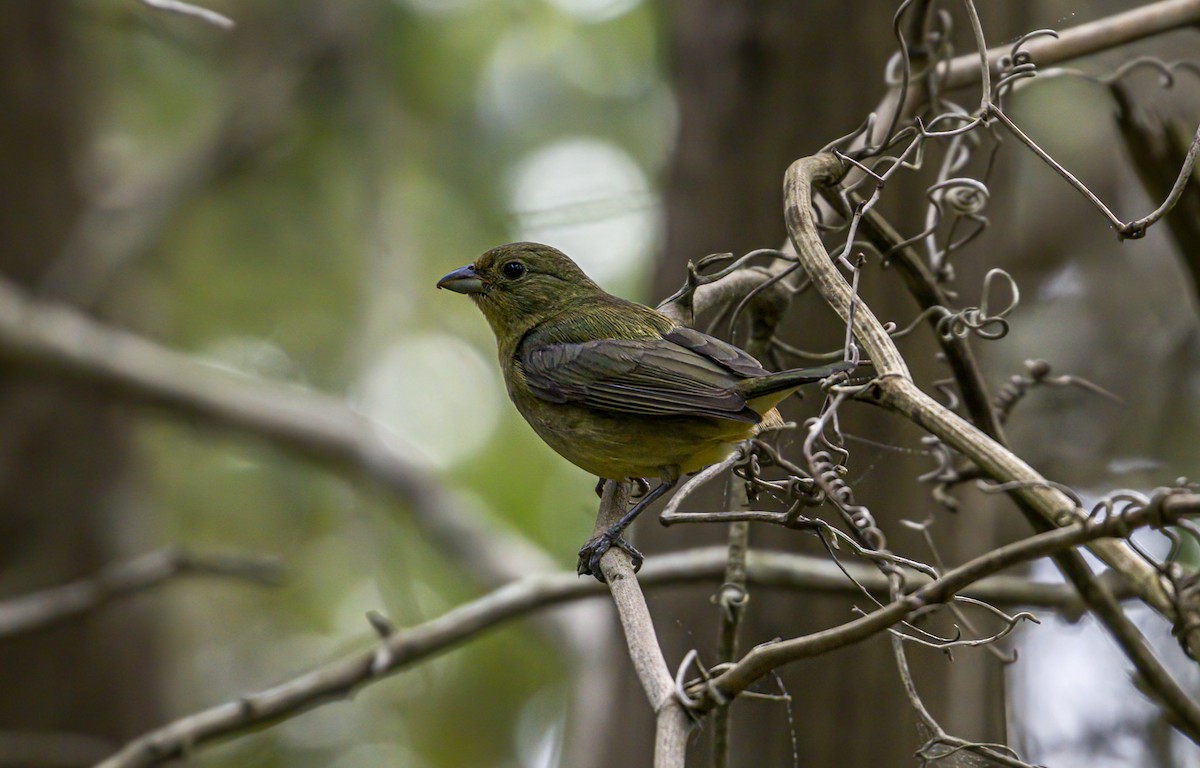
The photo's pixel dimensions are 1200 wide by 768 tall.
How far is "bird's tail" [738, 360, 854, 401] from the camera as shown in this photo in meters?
2.67

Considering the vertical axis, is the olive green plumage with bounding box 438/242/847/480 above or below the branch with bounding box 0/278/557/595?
below

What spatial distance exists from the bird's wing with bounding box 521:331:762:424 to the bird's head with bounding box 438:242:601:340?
1.03 feet

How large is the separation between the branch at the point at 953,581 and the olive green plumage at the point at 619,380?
1.03m

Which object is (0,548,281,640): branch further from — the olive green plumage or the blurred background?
the olive green plumage

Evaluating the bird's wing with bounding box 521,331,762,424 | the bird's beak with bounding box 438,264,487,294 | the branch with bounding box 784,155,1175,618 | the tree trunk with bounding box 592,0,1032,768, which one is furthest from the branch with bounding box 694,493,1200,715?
the bird's beak with bounding box 438,264,487,294

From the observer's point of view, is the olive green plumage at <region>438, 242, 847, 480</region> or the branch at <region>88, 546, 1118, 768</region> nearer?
the olive green plumage at <region>438, 242, 847, 480</region>

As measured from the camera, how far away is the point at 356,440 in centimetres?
655

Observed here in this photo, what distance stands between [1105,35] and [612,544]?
5.64 ft

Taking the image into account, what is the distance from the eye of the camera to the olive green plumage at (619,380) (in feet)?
10.0

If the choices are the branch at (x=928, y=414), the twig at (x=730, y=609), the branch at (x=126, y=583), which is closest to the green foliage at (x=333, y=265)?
the branch at (x=126, y=583)

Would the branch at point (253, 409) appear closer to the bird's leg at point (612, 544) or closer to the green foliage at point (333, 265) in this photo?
the green foliage at point (333, 265)

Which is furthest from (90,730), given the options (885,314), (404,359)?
(885,314)

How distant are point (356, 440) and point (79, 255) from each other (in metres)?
2.11

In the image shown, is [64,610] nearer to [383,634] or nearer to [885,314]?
[383,634]
